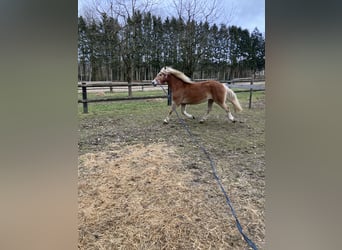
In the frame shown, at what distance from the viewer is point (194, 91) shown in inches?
99.3

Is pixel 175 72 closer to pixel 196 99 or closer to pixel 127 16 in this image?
pixel 196 99

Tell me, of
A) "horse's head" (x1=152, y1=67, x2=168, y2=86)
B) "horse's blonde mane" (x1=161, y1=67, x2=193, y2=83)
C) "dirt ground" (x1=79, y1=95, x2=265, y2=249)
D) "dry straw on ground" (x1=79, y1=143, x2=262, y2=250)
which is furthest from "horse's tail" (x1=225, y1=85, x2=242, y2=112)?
"dry straw on ground" (x1=79, y1=143, x2=262, y2=250)

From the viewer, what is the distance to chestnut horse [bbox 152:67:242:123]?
8.10ft

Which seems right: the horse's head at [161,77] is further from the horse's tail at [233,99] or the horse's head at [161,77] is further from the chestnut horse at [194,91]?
the horse's tail at [233,99]

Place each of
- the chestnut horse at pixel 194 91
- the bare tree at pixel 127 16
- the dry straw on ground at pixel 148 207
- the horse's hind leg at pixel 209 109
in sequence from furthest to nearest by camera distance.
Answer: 1. the bare tree at pixel 127 16
2. the horse's hind leg at pixel 209 109
3. the chestnut horse at pixel 194 91
4. the dry straw on ground at pixel 148 207

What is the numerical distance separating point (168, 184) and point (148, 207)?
271mm

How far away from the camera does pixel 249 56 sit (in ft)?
6.94

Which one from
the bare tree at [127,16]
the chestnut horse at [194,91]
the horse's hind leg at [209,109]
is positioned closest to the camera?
Result: the chestnut horse at [194,91]

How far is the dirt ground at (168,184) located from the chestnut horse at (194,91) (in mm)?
225

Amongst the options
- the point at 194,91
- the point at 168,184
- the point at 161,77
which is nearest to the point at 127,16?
the point at 161,77

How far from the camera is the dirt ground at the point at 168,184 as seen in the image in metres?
0.98

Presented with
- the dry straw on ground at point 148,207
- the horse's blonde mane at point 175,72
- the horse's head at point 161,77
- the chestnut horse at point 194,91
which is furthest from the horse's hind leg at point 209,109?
the dry straw on ground at point 148,207
